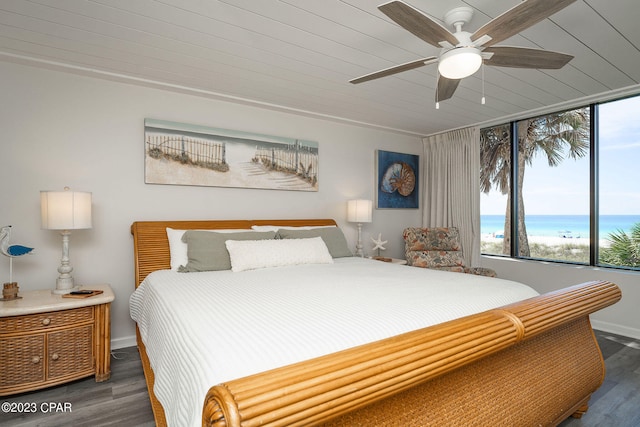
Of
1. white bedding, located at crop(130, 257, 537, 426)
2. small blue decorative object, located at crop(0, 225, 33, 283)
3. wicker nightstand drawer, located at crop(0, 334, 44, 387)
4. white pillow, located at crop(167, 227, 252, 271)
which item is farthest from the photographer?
white pillow, located at crop(167, 227, 252, 271)

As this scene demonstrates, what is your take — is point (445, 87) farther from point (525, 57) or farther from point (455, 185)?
point (455, 185)

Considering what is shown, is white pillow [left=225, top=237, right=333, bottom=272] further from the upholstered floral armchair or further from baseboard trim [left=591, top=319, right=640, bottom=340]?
baseboard trim [left=591, top=319, right=640, bottom=340]

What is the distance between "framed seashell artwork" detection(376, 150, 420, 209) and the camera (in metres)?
4.51

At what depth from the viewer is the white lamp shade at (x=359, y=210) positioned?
391cm

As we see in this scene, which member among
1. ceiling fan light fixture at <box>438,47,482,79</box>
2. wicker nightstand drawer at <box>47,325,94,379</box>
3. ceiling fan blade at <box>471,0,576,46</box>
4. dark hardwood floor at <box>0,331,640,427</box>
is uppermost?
ceiling fan blade at <box>471,0,576,46</box>

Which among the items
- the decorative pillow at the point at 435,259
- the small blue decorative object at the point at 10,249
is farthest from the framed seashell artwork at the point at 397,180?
the small blue decorative object at the point at 10,249

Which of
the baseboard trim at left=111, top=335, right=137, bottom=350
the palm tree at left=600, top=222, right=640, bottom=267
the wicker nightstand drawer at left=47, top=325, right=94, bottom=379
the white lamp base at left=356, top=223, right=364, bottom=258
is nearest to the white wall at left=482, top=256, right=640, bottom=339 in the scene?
the palm tree at left=600, top=222, right=640, bottom=267

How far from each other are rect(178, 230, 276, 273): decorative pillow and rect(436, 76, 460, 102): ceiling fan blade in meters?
1.98

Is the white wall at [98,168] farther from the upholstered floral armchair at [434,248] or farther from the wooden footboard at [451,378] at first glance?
the wooden footboard at [451,378]

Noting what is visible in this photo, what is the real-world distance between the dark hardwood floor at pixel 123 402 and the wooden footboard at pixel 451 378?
8.6 inches

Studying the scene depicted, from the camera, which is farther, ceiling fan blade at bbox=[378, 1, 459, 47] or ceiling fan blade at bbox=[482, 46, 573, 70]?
ceiling fan blade at bbox=[482, 46, 573, 70]

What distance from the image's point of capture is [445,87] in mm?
2203

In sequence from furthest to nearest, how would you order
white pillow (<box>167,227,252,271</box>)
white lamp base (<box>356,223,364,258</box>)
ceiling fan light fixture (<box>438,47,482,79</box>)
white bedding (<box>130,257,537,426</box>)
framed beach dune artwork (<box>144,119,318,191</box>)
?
white lamp base (<box>356,223,364,258</box>) → framed beach dune artwork (<box>144,119,318,191</box>) → white pillow (<box>167,227,252,271</box>) → ceiling fan light fixture (<box>438,47,482,79</box>) → white bedding (<box>130,257,537,426</box>)

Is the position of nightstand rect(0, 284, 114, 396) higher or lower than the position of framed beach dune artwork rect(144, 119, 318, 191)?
lower
